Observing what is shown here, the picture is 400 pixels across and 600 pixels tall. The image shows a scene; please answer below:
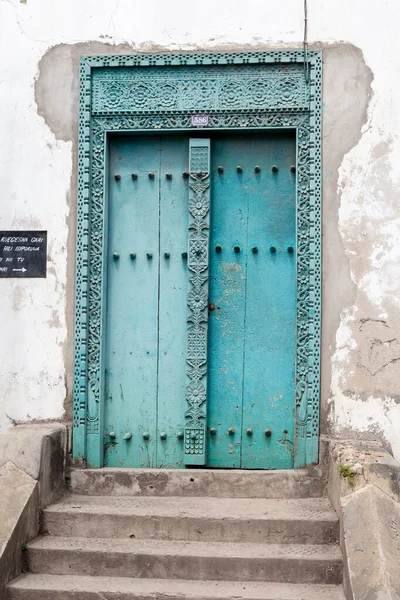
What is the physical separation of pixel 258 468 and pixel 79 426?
1.17 meters

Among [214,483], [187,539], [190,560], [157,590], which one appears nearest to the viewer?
[157,590]

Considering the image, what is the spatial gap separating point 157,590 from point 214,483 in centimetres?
97

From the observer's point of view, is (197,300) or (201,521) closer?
(201,521)

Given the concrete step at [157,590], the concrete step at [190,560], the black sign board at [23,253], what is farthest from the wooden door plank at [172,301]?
the concrete step at [157,590]

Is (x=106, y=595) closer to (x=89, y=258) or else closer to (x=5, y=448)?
(x=5, y=448)

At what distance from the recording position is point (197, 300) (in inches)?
214

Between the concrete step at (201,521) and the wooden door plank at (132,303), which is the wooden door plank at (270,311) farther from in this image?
the wooden door plank at (132,303)

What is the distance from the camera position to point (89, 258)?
5.46 m

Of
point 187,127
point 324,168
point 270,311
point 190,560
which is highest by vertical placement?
point 187,127

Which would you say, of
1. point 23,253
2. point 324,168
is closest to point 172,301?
point 23,253

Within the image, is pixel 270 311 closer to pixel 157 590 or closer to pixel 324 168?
pixel 324 168

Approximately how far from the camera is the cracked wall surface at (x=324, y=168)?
5.24 metres

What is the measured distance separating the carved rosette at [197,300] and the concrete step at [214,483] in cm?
20

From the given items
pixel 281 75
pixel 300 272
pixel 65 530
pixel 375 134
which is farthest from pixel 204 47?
pixel 65 530
